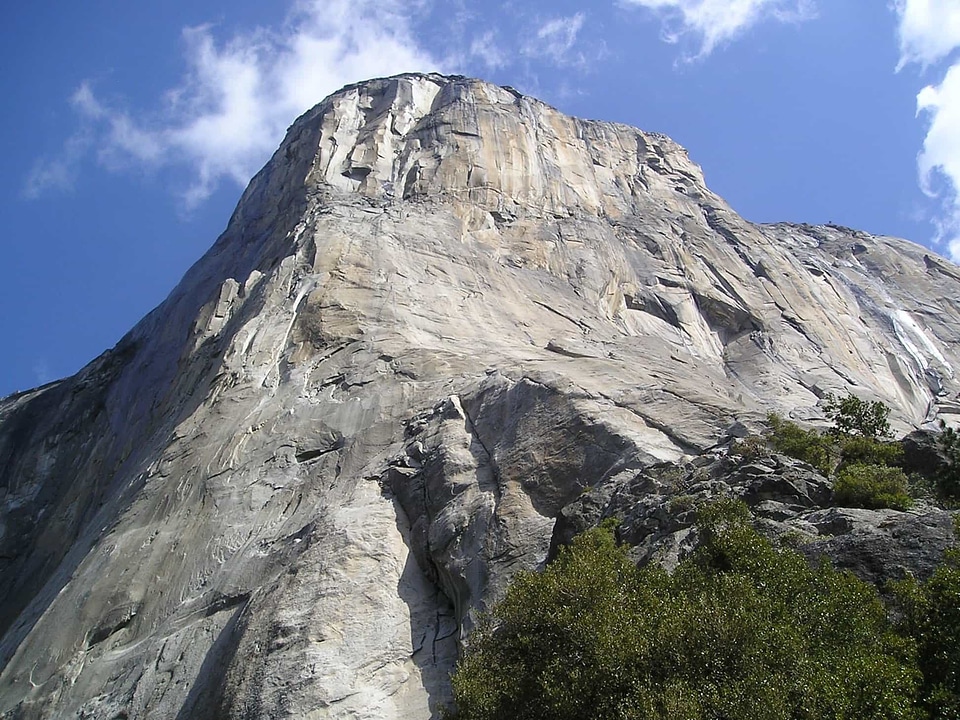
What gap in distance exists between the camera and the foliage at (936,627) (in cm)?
1074

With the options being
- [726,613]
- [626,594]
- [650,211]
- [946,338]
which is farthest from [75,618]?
[946,338]

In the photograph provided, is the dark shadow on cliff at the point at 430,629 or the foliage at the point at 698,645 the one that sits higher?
the dark shadow on cliff at the point at 430,629

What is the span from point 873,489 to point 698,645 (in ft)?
20.5

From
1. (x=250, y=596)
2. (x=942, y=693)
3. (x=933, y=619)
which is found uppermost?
(x=250, y=596)

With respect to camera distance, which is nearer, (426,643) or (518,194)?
(426,643)

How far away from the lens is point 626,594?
13.0 metres

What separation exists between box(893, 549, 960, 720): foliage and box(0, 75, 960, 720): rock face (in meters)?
0.95

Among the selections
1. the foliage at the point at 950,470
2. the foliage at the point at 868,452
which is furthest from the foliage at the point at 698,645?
the foliage at the point at 868,452

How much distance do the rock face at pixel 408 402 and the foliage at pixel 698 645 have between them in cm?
132

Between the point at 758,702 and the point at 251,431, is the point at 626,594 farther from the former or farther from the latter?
A: the point at 251,431

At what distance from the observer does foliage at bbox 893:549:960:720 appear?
10.7 metres

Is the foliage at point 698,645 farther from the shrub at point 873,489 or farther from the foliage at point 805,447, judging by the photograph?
the foliage at point 805,447

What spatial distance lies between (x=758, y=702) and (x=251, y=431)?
70.5 ft

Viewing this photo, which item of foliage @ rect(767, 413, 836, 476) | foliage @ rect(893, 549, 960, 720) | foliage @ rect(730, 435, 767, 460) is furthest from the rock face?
foliage @ rect(767, 413, 836, 476)
